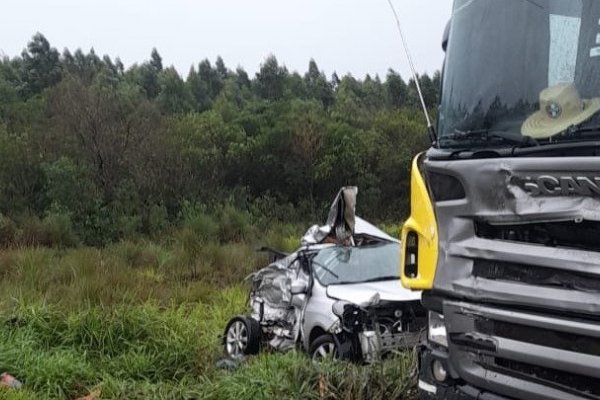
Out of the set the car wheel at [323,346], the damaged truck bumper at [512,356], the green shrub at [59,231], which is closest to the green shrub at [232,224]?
the green shrub at [59,231]

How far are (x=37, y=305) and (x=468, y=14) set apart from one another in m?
6.12

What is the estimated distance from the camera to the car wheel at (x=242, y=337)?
8.91 m

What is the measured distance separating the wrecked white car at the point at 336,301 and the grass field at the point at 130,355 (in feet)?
2.24

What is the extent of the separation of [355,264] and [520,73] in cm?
533

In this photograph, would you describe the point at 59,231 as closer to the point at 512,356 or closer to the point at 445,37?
the point at 445,37

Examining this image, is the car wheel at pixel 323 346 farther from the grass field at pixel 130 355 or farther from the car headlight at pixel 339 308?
the grass field at pixel 130 355

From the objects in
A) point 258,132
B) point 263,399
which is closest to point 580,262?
point 263,399

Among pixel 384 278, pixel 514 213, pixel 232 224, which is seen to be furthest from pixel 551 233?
pixel 232 224

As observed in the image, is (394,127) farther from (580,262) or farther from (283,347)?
(580,262)

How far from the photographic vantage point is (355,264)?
9.20m

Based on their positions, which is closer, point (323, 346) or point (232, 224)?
point (323, 346)

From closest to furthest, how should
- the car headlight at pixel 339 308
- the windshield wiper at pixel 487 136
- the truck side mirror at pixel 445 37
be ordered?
the windshield wiper at pixel 487 136
the truck side mirror at pixel 445 37
the car headlight at pixel 339 308

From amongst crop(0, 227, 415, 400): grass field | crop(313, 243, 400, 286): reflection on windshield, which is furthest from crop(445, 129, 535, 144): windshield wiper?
crop(313, 243, 400, 286): reflection on windshield

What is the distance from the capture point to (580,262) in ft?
11.3
